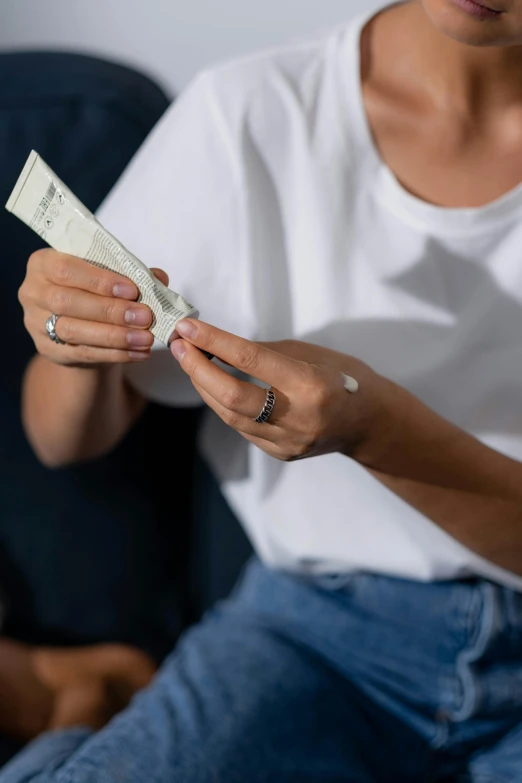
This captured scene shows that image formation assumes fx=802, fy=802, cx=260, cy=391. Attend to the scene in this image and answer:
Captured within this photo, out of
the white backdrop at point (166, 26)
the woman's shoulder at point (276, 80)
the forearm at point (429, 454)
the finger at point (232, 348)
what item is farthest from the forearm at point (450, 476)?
the white backdrop at point (166, 26)

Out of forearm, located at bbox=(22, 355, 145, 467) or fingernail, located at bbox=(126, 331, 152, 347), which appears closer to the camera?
fingernail, located at bbox=(126, 331, 152, 347)

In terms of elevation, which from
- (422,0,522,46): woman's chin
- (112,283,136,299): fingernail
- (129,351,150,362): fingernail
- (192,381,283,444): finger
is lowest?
(192,381,283,444): finger

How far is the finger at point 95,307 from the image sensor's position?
39 centimetres

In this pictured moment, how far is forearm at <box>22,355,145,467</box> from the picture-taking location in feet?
1.74

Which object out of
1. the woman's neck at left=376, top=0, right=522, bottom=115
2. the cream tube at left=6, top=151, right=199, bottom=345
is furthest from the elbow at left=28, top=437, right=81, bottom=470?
the woman's neck at left=376, top=0, right=522, bottom=115

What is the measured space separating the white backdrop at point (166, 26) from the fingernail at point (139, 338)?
398 mm

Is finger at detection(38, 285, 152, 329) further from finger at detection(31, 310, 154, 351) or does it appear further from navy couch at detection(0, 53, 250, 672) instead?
navy couch at detection(0, 53, 250, 672)

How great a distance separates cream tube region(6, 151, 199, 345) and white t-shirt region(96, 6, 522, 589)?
13 centimetres

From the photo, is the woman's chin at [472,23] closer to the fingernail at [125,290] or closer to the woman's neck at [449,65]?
the woman's neck at [449,65]

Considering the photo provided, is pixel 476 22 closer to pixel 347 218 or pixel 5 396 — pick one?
pixel 347 218

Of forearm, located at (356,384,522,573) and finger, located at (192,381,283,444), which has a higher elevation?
finger, located at (192,381,283,444)

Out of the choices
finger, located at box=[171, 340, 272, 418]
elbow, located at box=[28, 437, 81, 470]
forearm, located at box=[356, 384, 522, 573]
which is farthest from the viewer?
elbow, located at box=[28, 437, 81, 470]

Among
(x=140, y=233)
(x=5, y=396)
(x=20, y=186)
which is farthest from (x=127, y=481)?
(x=20, y=186)

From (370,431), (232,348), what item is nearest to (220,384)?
(232,348)
